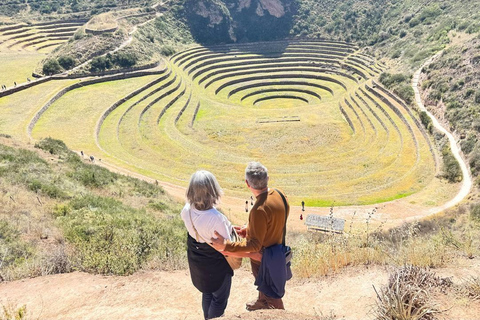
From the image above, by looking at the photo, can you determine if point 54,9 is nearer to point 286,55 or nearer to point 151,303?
point 286,55

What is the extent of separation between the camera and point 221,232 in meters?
3.81

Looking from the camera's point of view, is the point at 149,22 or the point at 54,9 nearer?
the point at 149,22

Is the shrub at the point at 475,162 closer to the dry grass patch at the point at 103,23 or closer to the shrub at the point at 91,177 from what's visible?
the shrub at the point at 91,177

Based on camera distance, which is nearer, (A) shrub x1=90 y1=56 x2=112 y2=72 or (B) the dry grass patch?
(A) shrub x1=90 y1=56 x2=112 y2=72

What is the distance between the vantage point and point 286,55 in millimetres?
53156

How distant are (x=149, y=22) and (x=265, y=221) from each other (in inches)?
2208

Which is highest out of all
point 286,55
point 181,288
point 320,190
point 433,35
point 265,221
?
point 433,35

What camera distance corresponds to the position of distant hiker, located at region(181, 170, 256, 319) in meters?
3.75

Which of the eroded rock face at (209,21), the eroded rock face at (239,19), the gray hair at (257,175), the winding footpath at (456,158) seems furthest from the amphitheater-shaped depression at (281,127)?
the gray hair at (257,175)

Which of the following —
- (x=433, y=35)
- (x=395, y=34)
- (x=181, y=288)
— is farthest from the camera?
(x=395, y=34)


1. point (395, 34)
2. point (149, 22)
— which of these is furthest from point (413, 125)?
point (149, 22)

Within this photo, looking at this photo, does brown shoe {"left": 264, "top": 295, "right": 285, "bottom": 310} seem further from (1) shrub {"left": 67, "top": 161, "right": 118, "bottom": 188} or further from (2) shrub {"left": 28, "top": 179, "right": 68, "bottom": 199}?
(1) shrub {"left": 67, "top": 161, "right": 118, "bottom": 188}

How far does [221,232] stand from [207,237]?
0.58 ft

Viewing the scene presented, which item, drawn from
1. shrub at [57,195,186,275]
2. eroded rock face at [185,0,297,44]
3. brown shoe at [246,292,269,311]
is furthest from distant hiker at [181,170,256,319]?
eroded rock face at [185,0,297,44]
